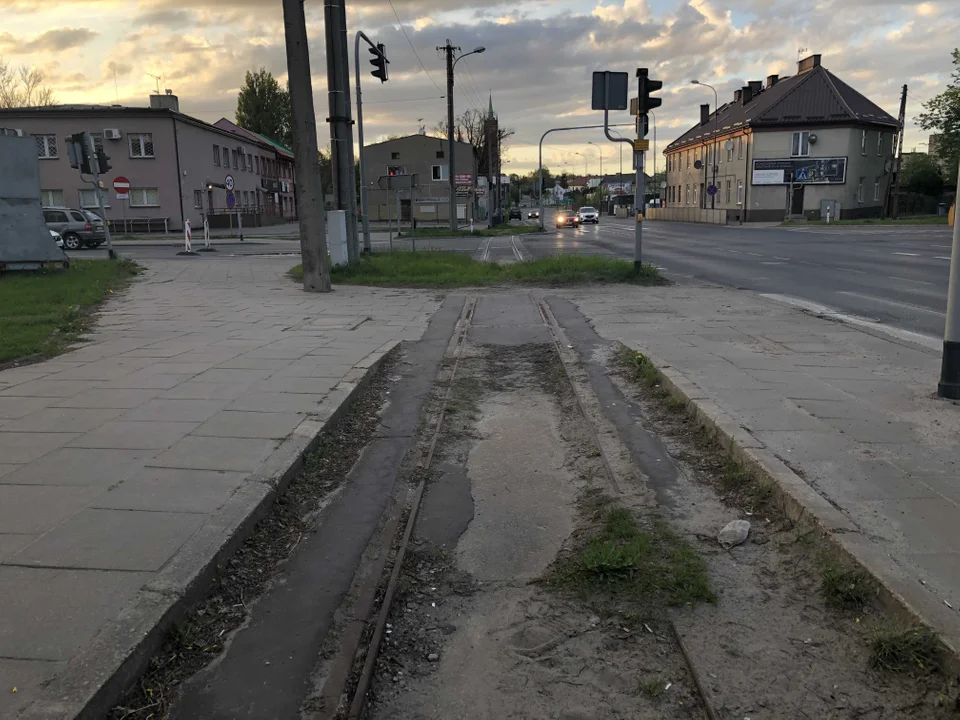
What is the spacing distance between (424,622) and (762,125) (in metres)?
66.8

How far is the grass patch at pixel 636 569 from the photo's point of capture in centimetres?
344

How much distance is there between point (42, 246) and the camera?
59.5 ft

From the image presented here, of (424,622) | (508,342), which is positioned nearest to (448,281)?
(508,342)

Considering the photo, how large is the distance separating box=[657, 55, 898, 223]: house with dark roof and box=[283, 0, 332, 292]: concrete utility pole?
52.6 metres

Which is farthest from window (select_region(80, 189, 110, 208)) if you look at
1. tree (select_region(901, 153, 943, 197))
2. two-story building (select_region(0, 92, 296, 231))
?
tree (select_region(901, 153, 943, 197))

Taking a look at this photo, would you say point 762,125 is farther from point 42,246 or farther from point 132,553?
point 132,553

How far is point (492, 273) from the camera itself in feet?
60.0

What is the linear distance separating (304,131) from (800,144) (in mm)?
58458

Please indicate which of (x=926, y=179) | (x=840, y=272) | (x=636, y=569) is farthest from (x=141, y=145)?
(x=926, y=179)

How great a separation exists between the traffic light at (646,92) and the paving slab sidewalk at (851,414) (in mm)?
5035

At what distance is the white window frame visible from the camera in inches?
1879

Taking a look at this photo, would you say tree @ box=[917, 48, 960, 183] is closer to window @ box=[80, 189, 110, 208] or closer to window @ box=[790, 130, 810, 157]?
window @ box=[790, 130, 810, 157]

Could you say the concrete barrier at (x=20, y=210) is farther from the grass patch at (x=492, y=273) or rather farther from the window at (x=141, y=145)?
the window at (x=141, y=145)

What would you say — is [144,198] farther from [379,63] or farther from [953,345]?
[953,345]
